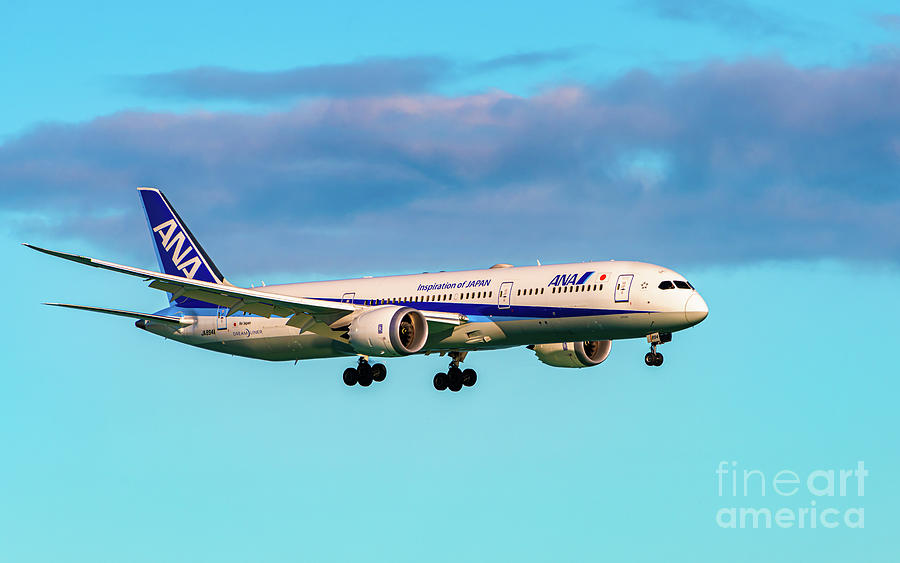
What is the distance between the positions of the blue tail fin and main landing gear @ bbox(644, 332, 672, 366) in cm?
3019

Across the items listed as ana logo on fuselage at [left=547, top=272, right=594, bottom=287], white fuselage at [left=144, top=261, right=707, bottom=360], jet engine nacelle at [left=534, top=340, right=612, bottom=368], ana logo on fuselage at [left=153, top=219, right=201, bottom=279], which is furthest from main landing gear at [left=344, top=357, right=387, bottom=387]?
ana logo on fuselage at [left=153, top=219, right=201, bottom=279]

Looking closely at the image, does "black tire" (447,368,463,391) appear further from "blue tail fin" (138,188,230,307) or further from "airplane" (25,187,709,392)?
"blue tail fin" (138,188,230,307)

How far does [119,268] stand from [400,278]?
666 inches

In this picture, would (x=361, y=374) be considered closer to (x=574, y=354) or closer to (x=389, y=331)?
(x=389, y=331)

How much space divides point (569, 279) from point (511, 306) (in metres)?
3.34

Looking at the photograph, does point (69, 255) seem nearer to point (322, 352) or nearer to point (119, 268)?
point (119, 268)

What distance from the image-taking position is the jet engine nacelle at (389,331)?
64938 mm

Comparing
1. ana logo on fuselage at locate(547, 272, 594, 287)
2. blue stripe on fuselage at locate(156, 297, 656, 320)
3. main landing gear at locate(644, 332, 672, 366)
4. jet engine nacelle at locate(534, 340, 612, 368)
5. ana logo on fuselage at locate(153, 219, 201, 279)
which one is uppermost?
ana logo on fuselage at locate(153, 219, 201, 279)

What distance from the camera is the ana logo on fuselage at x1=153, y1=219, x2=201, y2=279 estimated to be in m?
81.4

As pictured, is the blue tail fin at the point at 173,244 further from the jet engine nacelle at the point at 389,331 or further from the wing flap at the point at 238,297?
the jet engine nacelle at the point at 389,331

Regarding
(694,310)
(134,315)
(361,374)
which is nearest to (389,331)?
(361,374)

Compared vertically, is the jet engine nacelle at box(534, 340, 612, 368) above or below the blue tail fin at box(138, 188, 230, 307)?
below

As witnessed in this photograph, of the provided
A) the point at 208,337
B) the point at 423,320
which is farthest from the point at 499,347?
the point at 208,337

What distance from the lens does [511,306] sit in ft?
216
